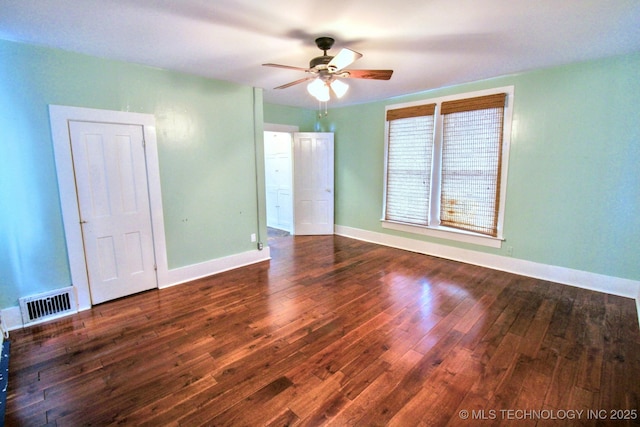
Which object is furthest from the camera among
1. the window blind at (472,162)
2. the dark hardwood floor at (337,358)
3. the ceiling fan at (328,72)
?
the window blind at (472,162)

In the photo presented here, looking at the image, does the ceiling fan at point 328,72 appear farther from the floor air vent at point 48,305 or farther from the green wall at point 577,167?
the floor air vent at point 48,305

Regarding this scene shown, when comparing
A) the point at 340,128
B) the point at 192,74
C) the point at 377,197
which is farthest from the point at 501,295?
the point at 192,74

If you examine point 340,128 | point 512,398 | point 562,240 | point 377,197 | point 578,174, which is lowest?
point 512,398

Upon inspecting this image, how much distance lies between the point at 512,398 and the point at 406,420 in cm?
75

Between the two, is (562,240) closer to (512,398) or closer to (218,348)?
(512,398)

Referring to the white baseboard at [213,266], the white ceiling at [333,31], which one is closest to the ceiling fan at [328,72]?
the white ceiling at [333,31]

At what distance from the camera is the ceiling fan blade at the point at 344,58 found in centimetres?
221

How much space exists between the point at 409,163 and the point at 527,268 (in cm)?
232

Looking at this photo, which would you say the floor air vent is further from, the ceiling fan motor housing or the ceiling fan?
the ceiling fan motor housing

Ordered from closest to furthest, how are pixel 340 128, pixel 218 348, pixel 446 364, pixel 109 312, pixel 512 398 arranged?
pixel 512 398, pixel 446 364, pixel 218 348, pixel 109 312, pixel 340 128

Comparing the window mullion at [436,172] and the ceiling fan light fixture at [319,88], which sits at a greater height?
the ceiling fan light fixture at [319,88]

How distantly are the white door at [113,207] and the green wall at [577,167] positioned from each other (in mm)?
4466

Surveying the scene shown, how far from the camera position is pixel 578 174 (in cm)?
337

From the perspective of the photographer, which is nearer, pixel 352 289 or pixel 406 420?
pixel 406 420
